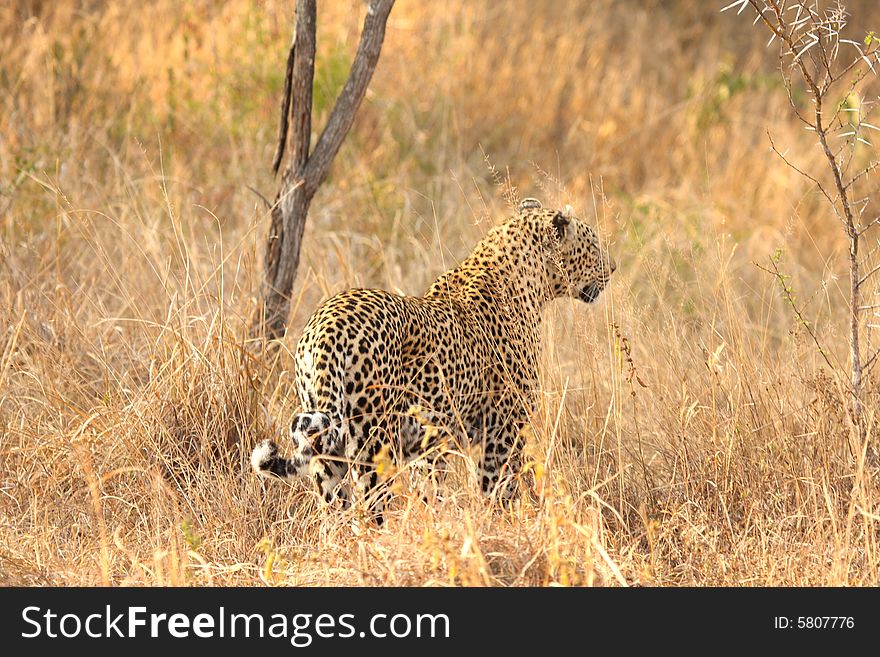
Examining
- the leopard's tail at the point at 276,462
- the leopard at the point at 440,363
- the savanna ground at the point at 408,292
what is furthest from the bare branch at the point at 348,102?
the leopard's tail at the point at 276,462

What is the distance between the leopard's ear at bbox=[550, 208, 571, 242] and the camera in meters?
5.11

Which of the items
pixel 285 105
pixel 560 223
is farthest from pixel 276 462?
pixel 285 105

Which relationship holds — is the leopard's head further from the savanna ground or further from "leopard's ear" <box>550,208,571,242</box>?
the savanna ground

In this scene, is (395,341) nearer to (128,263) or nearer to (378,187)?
(128,263)

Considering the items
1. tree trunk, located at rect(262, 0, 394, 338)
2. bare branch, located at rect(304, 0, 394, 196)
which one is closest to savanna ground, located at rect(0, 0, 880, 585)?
tree trunk, located at rect(262, 0, 394, 338)

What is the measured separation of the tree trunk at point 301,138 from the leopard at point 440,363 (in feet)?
2.70

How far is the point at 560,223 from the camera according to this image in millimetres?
5125

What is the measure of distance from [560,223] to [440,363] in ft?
3.32

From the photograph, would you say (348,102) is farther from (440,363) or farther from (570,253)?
(440,363)

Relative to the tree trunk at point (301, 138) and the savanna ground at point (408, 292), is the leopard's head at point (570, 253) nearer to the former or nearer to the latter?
the savanna ground at point (408, 292)

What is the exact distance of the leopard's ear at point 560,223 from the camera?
5109mm

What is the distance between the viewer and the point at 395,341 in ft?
14.0

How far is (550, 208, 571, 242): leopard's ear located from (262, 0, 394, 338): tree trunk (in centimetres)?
102
